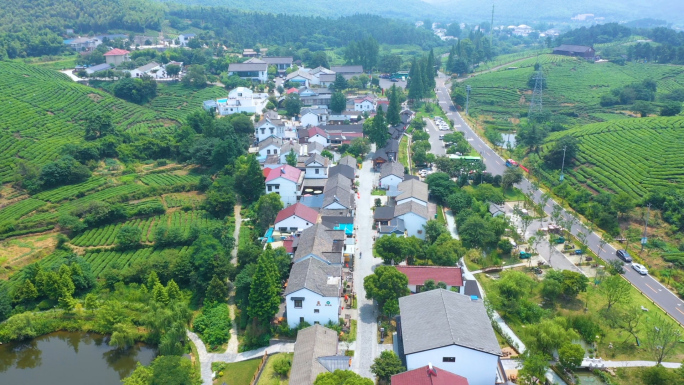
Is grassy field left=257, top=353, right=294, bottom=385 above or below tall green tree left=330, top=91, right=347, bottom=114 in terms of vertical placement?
below

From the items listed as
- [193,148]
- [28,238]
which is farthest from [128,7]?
[28,238]

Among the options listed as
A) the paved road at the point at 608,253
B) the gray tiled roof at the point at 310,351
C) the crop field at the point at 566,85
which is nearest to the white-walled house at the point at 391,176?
the paved road at the point at 608,253

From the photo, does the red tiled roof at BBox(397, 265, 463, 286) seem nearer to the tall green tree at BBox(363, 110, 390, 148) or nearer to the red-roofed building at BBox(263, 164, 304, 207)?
the red-roofed building at BBox(263, 164, 304, 207)

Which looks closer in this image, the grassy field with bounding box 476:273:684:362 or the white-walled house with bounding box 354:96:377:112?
the grassy field with bounding box 476:273:684:362

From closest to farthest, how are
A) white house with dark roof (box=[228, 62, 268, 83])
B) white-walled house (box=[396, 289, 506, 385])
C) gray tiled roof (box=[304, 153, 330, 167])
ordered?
white-walled house (box=[396, 289, 506, 385]) < gray tiled roof (box=[304, 153, 330, 167]) < white house with dark roof (box=[228, 62, 268, 83])

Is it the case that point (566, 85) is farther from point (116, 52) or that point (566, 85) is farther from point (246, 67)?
point (116, 52)

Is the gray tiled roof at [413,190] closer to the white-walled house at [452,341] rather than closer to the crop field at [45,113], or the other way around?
the white-walled house at [452,341]

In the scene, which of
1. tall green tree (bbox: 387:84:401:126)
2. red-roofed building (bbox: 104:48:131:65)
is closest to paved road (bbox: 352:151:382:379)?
tall green tree (bbox: 387:84:401:126)
